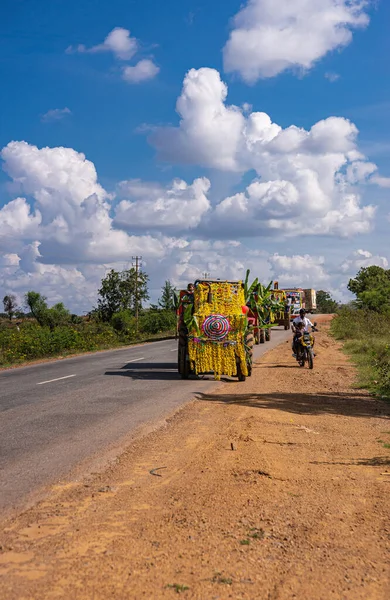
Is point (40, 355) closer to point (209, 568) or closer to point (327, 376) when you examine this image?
point (327, 376)

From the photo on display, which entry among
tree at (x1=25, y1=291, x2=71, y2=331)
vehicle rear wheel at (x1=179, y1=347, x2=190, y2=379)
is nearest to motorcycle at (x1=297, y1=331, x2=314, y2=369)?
vehicle rear wheel at (x1=179, y1=347, x2=190, y2=379)

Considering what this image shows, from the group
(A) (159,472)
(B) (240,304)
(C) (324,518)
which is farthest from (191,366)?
(C) (324,518)

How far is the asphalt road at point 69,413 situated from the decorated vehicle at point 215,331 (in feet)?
1.89

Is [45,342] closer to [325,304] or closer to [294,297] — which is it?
[294,297]

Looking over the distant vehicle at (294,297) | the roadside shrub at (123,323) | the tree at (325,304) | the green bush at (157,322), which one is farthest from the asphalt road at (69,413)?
the tree at (325,304)

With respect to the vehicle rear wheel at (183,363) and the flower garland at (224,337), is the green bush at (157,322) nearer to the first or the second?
the vehicle rear wheel at (183,363)

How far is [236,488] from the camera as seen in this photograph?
20.6 ft

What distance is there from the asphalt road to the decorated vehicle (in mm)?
577

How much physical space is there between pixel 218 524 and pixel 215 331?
1140 centimetres

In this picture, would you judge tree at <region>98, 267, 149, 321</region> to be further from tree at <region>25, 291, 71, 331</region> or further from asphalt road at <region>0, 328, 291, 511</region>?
asphalt road at <region>0, 328, 291, 511</region>

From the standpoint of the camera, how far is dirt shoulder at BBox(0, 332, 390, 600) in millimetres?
4035

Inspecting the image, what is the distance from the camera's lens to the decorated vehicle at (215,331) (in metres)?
16.5

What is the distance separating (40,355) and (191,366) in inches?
624

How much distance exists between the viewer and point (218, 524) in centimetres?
513
